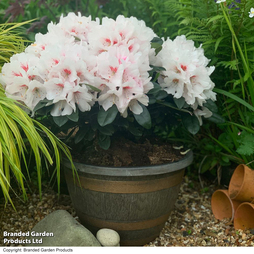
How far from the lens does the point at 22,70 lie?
56.4 inches

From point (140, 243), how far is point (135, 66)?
90 centimetres

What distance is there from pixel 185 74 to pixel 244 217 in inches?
35.2

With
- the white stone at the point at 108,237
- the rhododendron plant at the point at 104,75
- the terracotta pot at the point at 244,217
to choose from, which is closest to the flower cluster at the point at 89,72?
the rhododendron plant at the point at 104,75

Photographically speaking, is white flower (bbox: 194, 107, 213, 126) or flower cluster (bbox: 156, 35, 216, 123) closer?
flower cluster (bbox: 156, 35, 216, 123)

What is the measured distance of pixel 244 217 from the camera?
1853 mm

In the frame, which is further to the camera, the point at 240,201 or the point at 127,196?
the point at 240,201

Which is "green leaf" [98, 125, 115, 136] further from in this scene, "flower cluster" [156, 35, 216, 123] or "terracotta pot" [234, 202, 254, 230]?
"terracotta pot" [234, 202, 254, 230]

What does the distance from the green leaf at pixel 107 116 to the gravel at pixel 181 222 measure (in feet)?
2.44

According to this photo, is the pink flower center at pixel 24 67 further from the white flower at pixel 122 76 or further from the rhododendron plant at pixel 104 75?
the white flower at pixel 122 76

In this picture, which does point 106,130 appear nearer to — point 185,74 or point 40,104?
point 40,104

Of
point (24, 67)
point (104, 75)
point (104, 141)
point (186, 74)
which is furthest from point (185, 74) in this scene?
point (24, 67)

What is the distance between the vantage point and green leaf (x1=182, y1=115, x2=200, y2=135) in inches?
63.0

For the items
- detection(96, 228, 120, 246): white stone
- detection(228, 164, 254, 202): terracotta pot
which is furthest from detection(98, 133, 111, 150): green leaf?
detection(228, 164, 254, 202): terracotta pot

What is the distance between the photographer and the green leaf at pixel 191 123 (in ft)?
5.25
